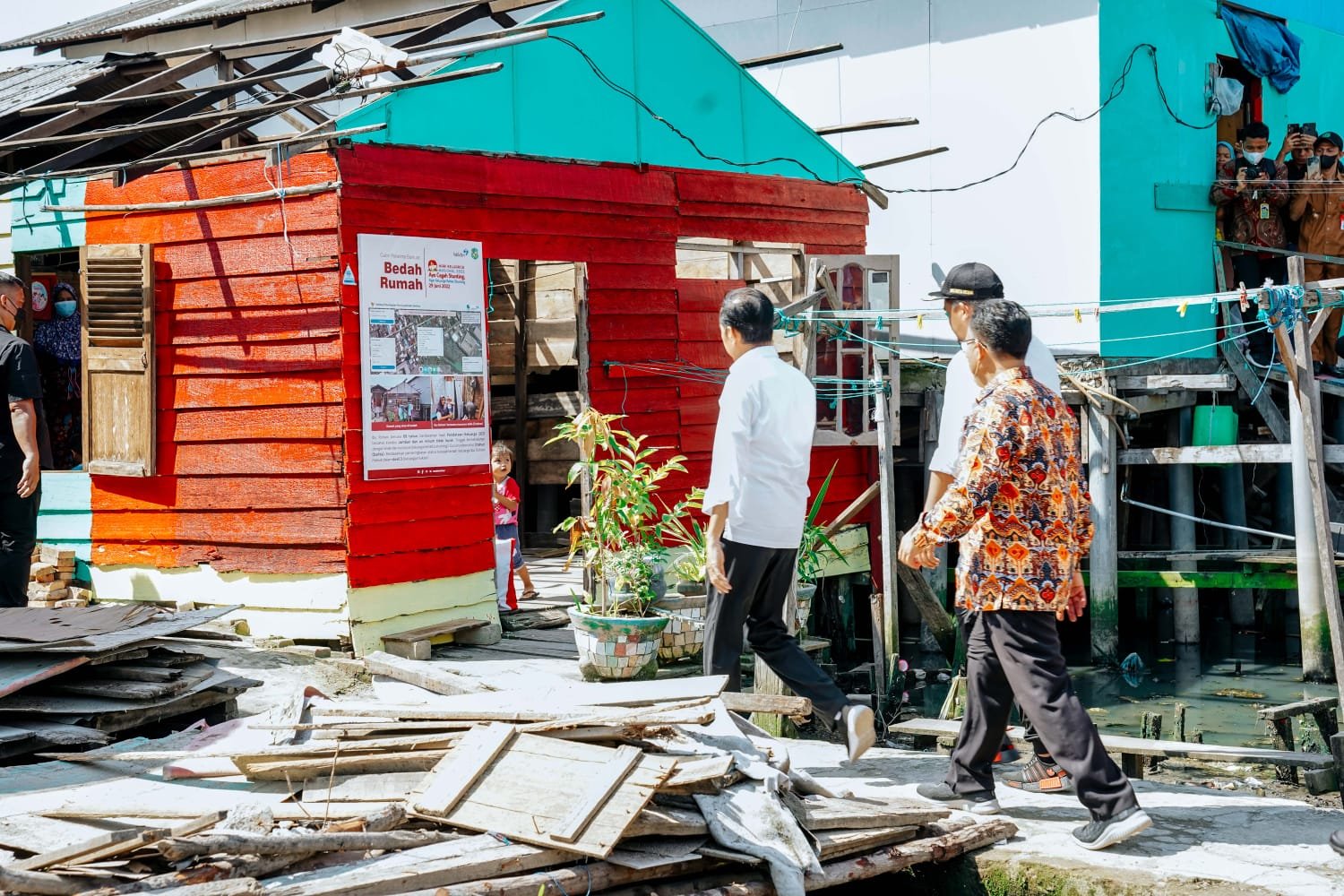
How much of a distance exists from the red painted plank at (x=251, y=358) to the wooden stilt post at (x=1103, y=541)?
6821mm

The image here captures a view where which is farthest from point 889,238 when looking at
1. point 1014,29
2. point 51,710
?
point 51,710

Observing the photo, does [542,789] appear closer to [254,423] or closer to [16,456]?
[16,456]

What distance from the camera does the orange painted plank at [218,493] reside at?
8.70 metres

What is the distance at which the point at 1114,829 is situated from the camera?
4691 mm

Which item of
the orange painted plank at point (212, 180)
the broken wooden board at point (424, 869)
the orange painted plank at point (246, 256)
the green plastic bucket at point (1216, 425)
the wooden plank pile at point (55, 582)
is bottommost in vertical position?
the broken wooden board at point (424, 869)

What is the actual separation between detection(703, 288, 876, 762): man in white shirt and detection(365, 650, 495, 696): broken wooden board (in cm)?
150

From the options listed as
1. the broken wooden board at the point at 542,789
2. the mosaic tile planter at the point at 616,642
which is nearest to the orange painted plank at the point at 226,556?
the mosaic tile planter at the point at 616,642

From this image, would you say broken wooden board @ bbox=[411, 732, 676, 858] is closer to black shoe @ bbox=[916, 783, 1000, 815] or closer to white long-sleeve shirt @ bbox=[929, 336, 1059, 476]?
black shoe @ bbox=[916, 783, 1000, 815]

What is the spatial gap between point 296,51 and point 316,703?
6271 mm

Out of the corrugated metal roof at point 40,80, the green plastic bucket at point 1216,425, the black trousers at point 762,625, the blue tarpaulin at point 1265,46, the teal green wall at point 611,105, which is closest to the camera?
the black trousers at point 762,625

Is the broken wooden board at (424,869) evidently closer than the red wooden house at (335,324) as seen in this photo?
Yes

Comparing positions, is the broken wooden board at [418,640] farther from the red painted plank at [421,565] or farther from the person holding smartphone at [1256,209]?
the person holding smartphone at [1256,209]

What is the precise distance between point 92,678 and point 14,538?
4.90 ft

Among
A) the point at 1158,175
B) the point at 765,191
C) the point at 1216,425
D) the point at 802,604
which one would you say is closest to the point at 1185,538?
the point at 1216,425
